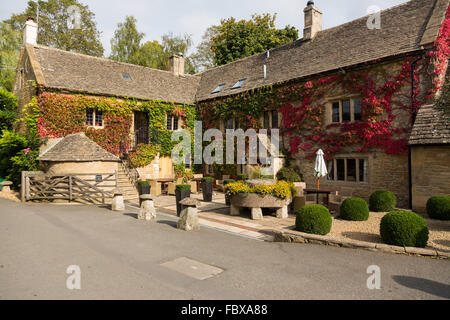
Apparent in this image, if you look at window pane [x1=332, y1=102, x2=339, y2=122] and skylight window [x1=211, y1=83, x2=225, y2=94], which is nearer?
window pane [x1=332, y1=102, x2=339, y2=122]

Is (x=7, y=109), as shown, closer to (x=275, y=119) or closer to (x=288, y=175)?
(x=275, y=119)

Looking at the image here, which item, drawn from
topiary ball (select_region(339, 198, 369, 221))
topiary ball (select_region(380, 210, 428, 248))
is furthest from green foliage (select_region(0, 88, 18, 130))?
topiary ball (select_region(380, 210, 428, 248))

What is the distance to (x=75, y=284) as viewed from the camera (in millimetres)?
4898

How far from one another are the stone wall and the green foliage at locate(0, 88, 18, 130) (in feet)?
83.5

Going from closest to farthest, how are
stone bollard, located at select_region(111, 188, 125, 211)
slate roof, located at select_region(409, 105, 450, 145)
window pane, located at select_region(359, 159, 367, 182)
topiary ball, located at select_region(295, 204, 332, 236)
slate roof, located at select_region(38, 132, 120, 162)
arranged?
topiary ball, located at select_region(295, 204, 332, 236) < slate roof, located at select_region(409, 105, 450, 145) < stone bollard, located at select_region(111, 188, 125, 211) < window pane, located at select_region(359, 159, 367, 182) < slate roof, located at select_region(38, 132, 120, 162)

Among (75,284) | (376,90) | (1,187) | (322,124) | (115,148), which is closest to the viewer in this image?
(75,284)

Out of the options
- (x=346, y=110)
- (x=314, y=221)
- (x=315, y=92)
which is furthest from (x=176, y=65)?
(x=314, y=221)

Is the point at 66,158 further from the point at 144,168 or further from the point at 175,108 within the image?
the point at 175,108

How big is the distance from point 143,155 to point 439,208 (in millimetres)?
17424

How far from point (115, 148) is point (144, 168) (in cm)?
254

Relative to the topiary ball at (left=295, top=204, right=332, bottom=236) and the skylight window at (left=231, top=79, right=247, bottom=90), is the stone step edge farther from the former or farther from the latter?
the skylight window at (left=231, top=79, right=247, bottom=90)

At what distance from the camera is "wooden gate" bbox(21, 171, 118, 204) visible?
1410 cm

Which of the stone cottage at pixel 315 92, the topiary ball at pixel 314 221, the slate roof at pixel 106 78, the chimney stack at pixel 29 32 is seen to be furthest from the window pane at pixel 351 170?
the chimney stack at pixel 29 32

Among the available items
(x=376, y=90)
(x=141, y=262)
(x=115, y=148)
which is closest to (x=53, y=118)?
(x=115, y=148)
